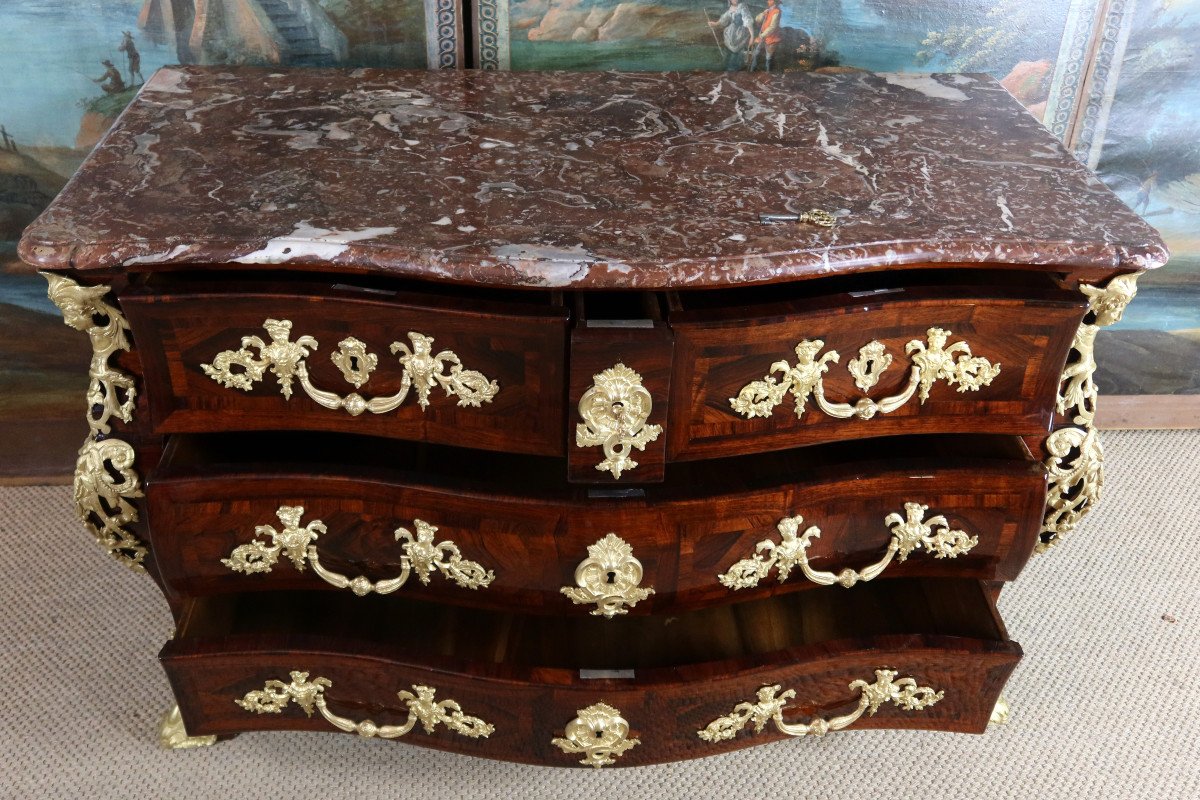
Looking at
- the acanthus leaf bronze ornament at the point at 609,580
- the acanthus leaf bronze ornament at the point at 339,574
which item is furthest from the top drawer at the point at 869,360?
the acanthus leaf bronze ornament at the point at 339,574

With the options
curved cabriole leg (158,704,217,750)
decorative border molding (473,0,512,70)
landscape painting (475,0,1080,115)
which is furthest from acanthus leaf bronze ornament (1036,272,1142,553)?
curved cabriole leg (158,704,217,750)

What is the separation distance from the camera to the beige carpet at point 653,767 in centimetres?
132

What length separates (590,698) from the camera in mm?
1126

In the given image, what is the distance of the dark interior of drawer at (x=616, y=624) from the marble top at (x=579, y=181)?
460 millimetres

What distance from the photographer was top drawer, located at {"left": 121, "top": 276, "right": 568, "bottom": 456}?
0.95 meters

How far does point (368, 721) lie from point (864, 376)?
0.65 metres

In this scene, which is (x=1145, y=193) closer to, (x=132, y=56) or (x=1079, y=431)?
(x=1079, y=431)

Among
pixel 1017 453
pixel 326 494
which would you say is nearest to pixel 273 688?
pixel 326 494

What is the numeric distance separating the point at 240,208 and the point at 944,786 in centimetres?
105

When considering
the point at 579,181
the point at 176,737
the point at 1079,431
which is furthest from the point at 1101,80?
the point at 176,737

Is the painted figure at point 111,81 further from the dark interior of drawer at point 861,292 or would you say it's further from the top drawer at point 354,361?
the dark interior of drawer at point 861,292

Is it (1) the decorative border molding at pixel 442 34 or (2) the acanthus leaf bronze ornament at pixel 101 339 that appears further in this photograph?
(1) the decorative border molding at pixel 442 34

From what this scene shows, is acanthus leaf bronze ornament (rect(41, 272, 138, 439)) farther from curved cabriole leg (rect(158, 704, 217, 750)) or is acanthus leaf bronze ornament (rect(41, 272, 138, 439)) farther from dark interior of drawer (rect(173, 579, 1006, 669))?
curved cabriole leg (rect(158, 704, 217, 750))

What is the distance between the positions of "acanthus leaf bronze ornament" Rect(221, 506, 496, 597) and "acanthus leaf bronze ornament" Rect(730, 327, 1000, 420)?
1.06 feet
